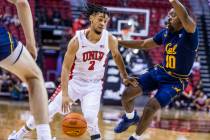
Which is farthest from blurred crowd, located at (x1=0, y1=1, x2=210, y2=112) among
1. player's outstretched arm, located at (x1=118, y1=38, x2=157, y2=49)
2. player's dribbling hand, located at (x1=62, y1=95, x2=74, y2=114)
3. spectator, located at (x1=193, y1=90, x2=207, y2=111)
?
player's dribbling hand, located at (x1=62, y1=95, x2=74, y2=114)

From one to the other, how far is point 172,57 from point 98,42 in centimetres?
102

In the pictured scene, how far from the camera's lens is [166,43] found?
6.93 metres

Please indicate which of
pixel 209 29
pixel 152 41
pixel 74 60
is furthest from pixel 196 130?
pixel 209 29

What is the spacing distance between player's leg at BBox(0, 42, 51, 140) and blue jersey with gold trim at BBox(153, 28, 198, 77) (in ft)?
9.95

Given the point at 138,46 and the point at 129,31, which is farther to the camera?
the point at 129,31

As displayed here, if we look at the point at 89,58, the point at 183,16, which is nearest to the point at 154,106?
the point at 89,58

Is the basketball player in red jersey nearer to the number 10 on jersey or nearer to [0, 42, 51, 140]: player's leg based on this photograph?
the number 10 on jersey

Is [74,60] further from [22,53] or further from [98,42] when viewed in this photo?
[22,53]

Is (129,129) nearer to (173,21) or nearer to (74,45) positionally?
(173,21)

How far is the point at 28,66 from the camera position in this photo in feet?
13.3

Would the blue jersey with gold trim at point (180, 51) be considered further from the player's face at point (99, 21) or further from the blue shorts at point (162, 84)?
the player's face at point (99, 21)

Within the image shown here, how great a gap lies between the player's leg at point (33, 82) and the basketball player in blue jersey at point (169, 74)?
2.80m

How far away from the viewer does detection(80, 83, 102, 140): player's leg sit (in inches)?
250

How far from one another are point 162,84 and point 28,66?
3.18m
